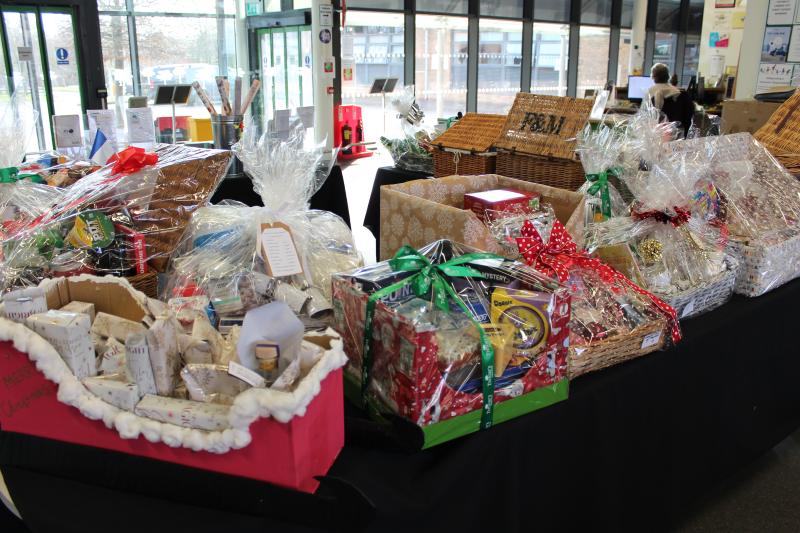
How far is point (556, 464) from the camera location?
3.89 ft

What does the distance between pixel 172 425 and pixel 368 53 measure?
945cm

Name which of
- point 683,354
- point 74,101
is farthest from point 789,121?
point 74,101

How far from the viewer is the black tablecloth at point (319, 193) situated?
9.92ft

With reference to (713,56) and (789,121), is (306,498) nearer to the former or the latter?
(789,121)

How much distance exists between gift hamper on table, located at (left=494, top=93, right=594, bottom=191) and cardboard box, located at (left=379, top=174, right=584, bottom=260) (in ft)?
1.64

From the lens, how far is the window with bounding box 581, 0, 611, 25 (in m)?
11.6

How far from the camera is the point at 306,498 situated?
2.63 ft

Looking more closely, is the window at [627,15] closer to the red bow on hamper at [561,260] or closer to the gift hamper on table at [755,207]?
the gift hamper on table at [755,207]

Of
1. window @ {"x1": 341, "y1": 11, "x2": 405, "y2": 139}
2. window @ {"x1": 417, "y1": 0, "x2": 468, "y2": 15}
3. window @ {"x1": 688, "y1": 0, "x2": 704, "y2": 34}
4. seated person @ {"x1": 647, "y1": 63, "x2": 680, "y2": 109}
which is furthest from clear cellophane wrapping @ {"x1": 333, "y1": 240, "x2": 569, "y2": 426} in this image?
window @ {"x1": 688, "y1": 0, "x2": 704, "y2": 34}

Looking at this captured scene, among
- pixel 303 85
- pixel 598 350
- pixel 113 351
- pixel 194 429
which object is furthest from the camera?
pixel 303 85

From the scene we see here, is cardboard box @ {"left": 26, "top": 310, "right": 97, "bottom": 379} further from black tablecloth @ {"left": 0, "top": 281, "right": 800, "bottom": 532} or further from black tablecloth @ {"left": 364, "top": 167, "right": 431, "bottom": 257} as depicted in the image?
black tablecloth @ {"left": 364, "top": 167, "right": 431, "bottom": 257}

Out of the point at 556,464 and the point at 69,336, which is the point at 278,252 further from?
the point at 556,464

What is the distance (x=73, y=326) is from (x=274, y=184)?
70 cm

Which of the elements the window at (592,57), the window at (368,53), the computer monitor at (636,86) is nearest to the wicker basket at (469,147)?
the computer monitor at (636,86)
